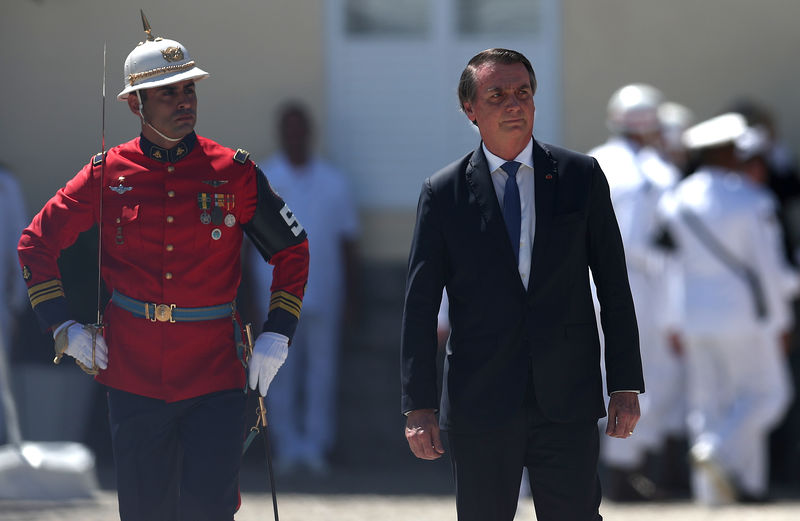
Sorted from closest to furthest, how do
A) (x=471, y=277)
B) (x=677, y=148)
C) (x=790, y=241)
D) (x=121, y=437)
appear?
(x=471, y=277) → (x=121, y=437) → (x=790, y=241) → (x=677, y=148)

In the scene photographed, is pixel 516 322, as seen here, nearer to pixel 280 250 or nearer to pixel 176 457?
pixel 280 250

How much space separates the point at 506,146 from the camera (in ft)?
14.9

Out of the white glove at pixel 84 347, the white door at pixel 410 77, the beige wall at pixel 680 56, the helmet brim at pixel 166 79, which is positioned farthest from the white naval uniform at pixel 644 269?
the white glove at pixel 84 347

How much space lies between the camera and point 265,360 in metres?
4.83

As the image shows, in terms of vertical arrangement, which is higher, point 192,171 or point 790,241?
point 192,171

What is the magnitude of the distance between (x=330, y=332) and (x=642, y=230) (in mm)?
2336

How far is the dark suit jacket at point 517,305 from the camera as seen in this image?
14.5 feet

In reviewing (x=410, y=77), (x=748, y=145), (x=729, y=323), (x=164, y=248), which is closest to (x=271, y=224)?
(x=164, y=248)

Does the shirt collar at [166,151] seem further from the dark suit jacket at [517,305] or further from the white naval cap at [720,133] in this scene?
the white naval cap at [720,133]

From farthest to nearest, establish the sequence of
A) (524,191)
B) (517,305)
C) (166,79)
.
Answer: (166,79), (524,191), (517,305)

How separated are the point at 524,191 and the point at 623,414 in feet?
2.38

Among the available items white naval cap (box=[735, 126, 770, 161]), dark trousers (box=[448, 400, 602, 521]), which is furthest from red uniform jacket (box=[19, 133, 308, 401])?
white naval cap (box=[735, 126, 770, 161])

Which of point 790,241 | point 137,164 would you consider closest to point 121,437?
point 137,164

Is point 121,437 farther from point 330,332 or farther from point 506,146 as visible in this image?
point 330,332
